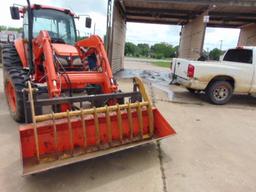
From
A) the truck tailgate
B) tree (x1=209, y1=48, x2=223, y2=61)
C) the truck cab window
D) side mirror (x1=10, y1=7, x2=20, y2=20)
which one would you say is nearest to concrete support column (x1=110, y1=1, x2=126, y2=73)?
the truck tailgate

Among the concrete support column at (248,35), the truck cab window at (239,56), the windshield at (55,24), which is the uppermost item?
the concrete support column at (248,35)

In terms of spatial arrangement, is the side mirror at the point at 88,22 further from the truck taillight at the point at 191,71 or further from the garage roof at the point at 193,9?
the garage roof at the point at 193,9

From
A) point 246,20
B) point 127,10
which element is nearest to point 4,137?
point 127,10

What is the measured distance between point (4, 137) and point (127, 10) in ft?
39.5

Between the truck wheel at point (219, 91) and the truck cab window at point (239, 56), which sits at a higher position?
the truck cab window at point (239, 56)

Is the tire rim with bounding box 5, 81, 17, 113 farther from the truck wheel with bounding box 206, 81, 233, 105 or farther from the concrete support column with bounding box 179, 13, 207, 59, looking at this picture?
the concrete support column with bounding box 179, 13, 207, 59

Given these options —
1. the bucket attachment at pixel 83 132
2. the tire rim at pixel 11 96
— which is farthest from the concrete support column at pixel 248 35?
the tire rim at pixel 11 96

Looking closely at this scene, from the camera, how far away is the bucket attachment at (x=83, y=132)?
260cm

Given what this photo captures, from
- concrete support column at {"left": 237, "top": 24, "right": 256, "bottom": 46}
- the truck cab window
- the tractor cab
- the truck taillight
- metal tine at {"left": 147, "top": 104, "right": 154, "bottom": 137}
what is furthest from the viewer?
concrete support column at {"left": 237, "top": 24, "right": 256, "bottom": 46}

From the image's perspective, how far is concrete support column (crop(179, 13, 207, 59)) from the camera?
11664 millimetres

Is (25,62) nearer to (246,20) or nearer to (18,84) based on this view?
(18,84)

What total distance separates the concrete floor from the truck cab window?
310 centimetres

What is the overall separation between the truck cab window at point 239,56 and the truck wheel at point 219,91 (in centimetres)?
97

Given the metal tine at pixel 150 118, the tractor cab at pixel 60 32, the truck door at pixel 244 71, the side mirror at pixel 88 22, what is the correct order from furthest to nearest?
the truck door at pixel 244 71, the side mirror at pixel 88 22, the tractor cab at pixel 60 32, the metal tine at pixel 150 118
